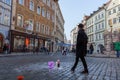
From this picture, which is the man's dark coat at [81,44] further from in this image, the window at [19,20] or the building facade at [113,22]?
the building facade at [113,22]

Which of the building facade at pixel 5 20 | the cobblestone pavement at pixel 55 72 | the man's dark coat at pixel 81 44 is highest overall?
the building facade at pixel 5 20

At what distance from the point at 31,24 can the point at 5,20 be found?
10.3m

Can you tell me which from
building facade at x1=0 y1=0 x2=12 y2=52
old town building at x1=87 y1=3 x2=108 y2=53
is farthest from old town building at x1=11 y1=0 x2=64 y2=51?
old town building at x1=87 y1=3 x2=108 y2=53

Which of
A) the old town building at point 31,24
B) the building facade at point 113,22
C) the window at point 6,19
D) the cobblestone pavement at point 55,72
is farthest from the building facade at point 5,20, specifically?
the building facade at point 113,22

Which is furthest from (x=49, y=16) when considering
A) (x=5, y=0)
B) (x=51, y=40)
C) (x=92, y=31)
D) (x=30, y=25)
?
(x=92, y=31)

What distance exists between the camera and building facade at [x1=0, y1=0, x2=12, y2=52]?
109 feet

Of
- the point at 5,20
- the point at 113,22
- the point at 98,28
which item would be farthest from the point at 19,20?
the point at 98,28

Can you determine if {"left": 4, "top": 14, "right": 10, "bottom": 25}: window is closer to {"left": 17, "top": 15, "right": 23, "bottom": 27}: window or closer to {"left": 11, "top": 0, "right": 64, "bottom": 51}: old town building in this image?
{"left": 11, "top": 0, "right": 64, "bottom": 51}: old town building

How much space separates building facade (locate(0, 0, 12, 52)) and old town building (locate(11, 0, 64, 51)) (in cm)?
110

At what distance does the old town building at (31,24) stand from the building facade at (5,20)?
1.10 metres

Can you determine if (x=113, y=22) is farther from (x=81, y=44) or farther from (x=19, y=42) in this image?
(x=81, y=44)

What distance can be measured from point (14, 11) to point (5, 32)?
4.77m

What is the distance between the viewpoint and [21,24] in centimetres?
3975

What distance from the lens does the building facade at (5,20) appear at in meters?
33.2
